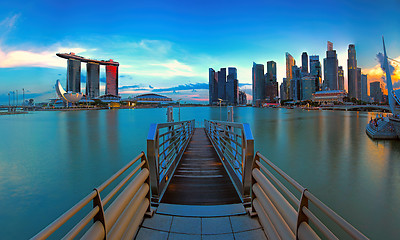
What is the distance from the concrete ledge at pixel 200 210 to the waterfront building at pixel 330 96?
190960 mm

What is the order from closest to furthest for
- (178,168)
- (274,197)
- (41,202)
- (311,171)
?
(274,197)
(178,168)
(41,202)
(311,171)

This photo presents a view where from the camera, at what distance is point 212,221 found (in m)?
2.81

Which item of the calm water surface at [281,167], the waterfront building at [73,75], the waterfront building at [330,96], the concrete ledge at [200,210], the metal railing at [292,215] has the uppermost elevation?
the waterfront building at [73,75]

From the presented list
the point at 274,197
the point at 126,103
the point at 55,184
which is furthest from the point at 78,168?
the point at 126,103

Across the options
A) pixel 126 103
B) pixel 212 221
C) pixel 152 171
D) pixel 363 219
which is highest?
pixel 126 103

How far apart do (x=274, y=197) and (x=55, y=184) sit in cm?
1225

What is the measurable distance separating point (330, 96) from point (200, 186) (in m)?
195

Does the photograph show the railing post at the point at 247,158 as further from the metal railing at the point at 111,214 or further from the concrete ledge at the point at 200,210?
the metal railing at the point at 111,214

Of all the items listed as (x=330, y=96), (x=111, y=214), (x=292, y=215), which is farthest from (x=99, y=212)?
(x=330, y=96)

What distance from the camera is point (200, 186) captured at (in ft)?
13.5

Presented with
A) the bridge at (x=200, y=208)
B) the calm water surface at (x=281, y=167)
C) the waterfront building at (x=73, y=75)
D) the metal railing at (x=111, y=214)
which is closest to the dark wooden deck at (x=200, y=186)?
the bridge at (x=200, y=208)

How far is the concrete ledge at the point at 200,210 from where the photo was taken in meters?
2.95

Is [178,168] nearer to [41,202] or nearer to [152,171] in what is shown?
[152,171]

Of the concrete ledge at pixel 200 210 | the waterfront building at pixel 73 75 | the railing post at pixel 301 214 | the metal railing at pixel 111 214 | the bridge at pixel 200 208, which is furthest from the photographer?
the waterfront building at pixel 73 75
